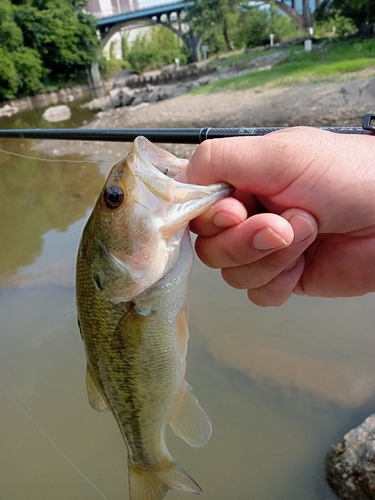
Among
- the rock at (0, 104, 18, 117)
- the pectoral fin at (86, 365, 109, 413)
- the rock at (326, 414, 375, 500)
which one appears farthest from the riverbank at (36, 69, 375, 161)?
the rock at (0, 104, 18, 117)

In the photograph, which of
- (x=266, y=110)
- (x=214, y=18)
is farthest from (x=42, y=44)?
(x=266, y=110)

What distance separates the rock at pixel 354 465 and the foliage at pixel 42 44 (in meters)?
36.1

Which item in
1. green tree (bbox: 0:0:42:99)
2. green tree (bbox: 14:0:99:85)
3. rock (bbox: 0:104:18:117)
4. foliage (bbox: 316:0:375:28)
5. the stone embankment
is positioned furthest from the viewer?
green tree (bbox: 14:0:99:85)

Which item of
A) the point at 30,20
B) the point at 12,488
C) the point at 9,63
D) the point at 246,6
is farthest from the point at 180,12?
the point at 12,488

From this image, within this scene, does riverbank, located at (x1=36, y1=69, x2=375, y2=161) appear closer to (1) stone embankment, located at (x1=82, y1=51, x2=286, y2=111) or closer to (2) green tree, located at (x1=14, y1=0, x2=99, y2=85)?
(1) stone embankment, located at (x1=82, y1=51, x2=286, y2=111)

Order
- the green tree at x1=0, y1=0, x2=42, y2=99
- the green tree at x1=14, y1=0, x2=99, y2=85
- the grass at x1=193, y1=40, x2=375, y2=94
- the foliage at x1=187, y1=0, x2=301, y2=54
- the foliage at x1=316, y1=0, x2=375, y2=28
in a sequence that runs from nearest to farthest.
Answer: the grass at x1=193, y1=40, x2=375, y2=94
the foliage at x1=316, y1=0, x2=375, y2=28
the green tree at x1=0, y1=0, x2=42, y2=99
the green tree at x1=14, y1=0, x2=99, y2=85
the foliage at x1=187, y1=0, x2=301, y2=54

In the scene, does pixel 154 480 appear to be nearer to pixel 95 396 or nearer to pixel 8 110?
pixel 95 396

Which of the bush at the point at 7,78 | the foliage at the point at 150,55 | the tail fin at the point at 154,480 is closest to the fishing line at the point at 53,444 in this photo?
the tail fin at the point at 154,480

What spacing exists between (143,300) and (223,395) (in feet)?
8.46

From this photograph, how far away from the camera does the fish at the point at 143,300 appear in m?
1.49

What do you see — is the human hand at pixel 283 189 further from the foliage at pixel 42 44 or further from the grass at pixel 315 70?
the foliage at pixel 42 44

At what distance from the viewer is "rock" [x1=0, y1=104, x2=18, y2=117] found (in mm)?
31269

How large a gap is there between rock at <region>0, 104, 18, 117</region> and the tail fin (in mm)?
33430

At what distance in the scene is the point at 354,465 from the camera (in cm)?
285
